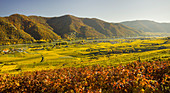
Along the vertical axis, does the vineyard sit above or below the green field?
above

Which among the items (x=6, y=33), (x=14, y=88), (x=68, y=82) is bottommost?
(x=14, y=88)

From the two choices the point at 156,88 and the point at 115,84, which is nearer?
the point at 156,88

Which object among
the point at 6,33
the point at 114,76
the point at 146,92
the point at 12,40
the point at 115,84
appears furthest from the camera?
the point at 6,33

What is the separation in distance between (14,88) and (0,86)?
A: 1.27 metres

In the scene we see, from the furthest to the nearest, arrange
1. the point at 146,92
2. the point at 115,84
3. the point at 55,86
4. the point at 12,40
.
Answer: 1. the point at 12,40
2. the point at 55,86
3. the point at 115,84
4. the point at 146,92

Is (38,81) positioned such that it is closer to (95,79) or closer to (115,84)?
(95,79)

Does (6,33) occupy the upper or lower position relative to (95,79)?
upper

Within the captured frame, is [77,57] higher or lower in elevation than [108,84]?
lower

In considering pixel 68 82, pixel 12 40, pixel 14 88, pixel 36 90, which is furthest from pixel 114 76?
pixel 12 40

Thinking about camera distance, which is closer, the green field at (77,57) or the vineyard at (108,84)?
the vineyard at (108,84)

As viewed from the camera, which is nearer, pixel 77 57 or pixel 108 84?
pixel 108 84

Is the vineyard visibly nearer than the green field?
Yes

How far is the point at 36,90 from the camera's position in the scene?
814 centimetres

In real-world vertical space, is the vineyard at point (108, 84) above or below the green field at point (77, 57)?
above
